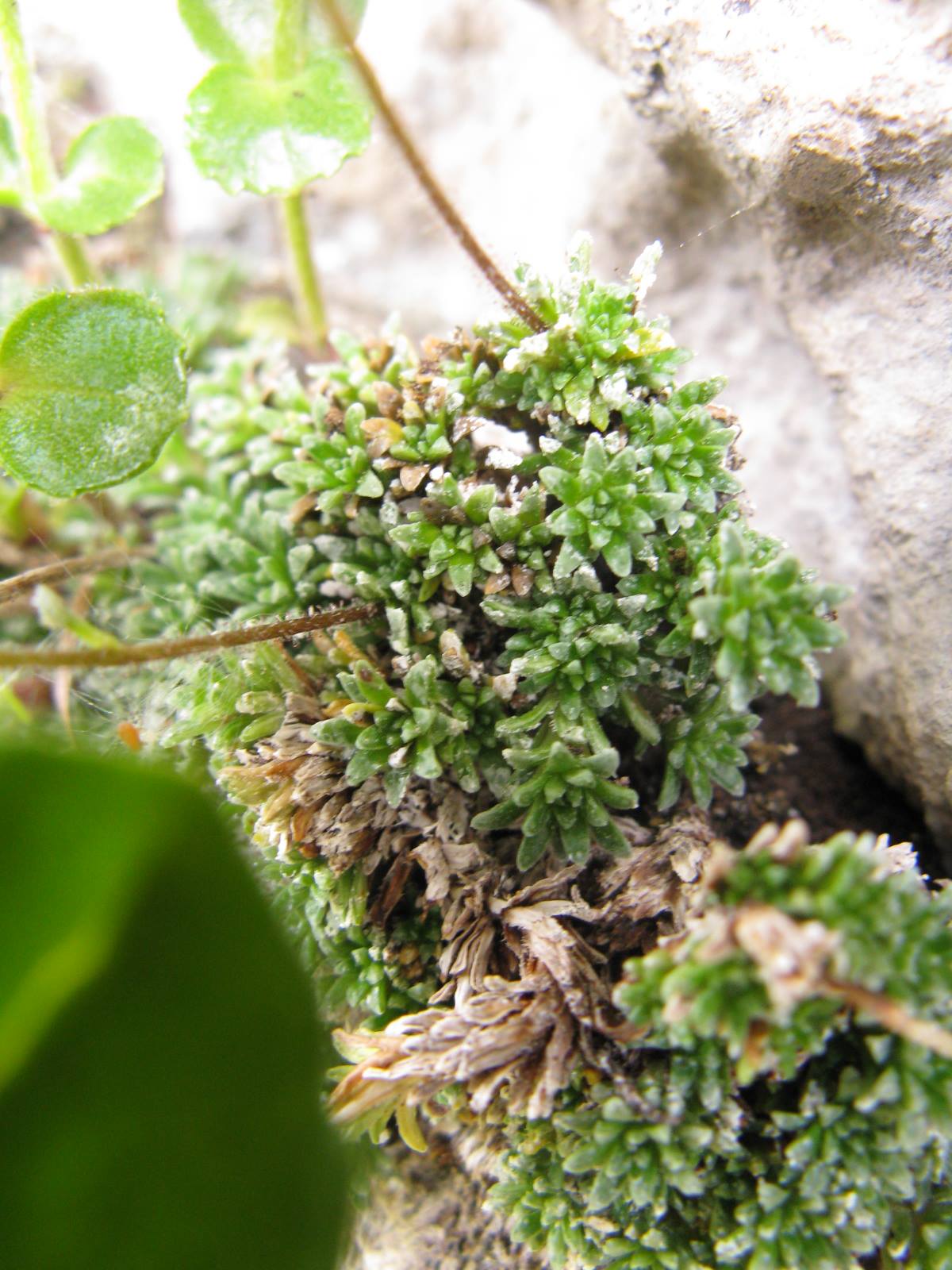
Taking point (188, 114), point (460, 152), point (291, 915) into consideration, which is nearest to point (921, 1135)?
point (291, 915)

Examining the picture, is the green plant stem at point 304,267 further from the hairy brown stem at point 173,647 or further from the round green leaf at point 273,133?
the hairy brown stem at point 173,647

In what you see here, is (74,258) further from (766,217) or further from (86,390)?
(766,217)

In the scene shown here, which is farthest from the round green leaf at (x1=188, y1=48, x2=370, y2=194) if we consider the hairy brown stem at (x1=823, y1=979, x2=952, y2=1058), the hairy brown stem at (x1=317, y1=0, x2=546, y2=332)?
the hairy brown stem at (x1=823, y1=979, x2=952, y2=1058)

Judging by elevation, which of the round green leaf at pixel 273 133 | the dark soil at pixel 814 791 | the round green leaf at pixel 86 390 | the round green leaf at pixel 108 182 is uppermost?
the round green leaf at pixel 108 182

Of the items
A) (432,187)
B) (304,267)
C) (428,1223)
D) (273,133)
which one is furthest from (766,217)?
(428,1223)

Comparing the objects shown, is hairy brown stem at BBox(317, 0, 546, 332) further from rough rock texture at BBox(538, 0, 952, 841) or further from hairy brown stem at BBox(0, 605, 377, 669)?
hairy brown stem at BBox(0, 605, 377, 669)

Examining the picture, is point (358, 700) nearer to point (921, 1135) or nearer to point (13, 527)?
point (921, 1135)

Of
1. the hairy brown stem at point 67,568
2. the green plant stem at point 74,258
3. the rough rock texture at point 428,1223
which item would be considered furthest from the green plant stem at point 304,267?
the rough rock texture at point 428,1223
